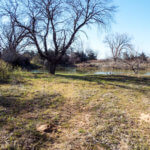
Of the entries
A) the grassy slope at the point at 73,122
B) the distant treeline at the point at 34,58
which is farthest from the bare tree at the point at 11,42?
the grassy slope at the point at 73,122

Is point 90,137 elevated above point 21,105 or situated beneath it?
situated beneath

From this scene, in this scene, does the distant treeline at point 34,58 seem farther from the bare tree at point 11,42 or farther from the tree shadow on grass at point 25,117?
the tree shadow on grass at point 25,117

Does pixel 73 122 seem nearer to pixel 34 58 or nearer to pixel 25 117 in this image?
pixel 25 117

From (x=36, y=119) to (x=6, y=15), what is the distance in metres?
8.48

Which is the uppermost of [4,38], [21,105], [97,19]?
[97,19]

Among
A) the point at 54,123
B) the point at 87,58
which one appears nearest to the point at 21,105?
the point at 54,123

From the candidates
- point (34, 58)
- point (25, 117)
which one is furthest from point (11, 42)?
point (34, 58)

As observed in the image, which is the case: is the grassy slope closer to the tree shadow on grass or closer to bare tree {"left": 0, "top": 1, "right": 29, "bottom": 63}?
the tree shadow on grass

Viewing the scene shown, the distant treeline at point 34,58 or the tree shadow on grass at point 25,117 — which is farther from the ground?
the distant treeline at point 34,58

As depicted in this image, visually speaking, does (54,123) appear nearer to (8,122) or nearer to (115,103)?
(8,122)

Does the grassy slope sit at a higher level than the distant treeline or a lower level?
lower

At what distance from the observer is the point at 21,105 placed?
307 centimetres

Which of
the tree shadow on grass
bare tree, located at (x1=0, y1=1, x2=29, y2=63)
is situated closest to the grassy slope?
the tree shadow on grass

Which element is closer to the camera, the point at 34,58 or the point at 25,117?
the point at 25,117
